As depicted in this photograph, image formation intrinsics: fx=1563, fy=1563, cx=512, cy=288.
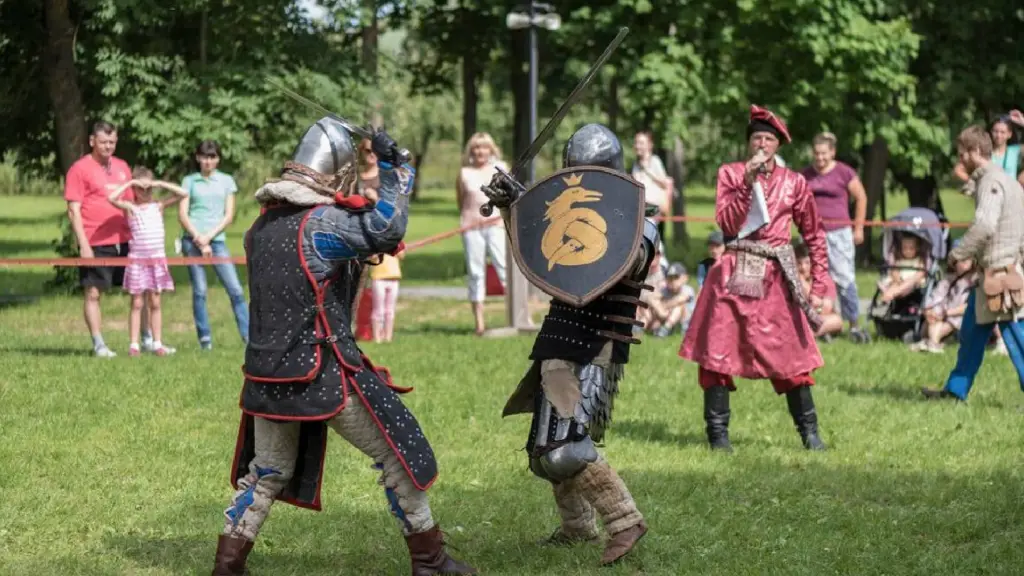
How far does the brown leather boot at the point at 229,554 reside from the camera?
575cm

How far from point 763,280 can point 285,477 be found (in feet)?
11.1

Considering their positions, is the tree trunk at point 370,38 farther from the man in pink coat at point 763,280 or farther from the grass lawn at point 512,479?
the man in pink coat at point 763,280

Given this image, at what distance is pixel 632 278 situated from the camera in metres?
6.04

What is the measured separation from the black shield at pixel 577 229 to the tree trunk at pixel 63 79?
13413 millimetres

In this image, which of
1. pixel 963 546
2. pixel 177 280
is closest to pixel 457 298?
pixel 177 280

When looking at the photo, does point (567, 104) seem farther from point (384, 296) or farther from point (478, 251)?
point (478, 251)

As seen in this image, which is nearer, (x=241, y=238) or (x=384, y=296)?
(x=384, y=296)

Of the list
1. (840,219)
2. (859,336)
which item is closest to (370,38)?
(840,219)

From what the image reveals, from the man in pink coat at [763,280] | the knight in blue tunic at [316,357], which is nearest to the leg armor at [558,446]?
the knight in blue tunic at [316,357]

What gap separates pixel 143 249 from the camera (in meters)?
11.8

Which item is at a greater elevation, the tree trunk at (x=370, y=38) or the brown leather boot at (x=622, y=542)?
the tree trunk at (x=370, y=38)

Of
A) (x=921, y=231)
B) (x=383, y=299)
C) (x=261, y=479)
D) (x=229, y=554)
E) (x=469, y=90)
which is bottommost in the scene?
(x=229, y=554)

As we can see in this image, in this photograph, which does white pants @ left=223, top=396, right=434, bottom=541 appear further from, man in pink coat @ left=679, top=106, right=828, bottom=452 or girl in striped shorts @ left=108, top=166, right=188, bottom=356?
girl in striped shorts @ left=108, top=166, right=188, bottom=356

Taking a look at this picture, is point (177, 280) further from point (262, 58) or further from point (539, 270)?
point (539, 270)
